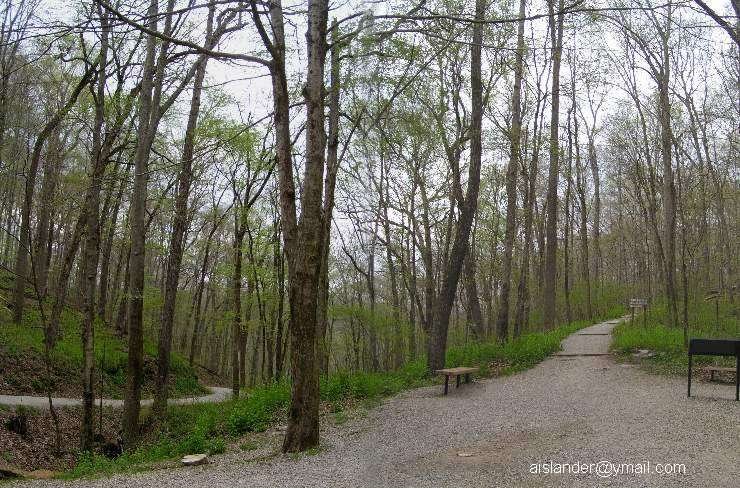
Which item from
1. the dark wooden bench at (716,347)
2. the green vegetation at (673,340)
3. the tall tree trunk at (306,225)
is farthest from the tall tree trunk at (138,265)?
the green vegetation at (673,340)

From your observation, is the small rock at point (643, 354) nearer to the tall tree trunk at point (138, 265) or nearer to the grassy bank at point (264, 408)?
the grassy bank at point (264, 408)

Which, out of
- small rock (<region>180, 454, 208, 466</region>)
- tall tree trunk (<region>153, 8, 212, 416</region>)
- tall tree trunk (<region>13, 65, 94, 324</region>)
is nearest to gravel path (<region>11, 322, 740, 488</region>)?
small rock (<region>180, 454, 208, 466</region>)

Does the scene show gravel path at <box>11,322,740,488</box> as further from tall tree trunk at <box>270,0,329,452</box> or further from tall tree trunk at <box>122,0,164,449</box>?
tall tree trunk at <box>122,0,164,449</box>

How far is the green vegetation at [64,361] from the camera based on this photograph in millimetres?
13477

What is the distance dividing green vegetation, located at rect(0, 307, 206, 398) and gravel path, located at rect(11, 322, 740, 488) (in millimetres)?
7679

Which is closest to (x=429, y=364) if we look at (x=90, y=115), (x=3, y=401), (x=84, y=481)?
(x=84, y=481)

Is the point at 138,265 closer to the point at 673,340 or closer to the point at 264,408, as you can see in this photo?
the point at 264,408

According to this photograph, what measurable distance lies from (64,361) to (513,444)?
13.6 m

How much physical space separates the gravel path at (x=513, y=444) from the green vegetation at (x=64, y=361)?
7.68 meters

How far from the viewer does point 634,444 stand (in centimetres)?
534

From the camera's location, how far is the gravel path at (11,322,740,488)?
4695 millimetres

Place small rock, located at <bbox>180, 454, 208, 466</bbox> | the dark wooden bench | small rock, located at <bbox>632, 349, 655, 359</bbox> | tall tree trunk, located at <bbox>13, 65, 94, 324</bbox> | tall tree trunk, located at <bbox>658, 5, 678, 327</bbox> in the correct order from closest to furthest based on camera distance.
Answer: small rock, located at <bbox>180, 454, 208, 466</bbox> < the dark wooden bench < tall tree trunk, located at <bbox>13, 65, 94, 324</bbox> < small rock, located at <bbox>632, 349, 655, 359</bbox> < tall tree trunk, located at <bbox>658, 5, 678, 327</bbox>

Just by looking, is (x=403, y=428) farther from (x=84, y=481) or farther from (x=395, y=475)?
(x=84, y=481)

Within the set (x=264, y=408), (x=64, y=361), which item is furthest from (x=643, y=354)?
(x=64, y=361)
